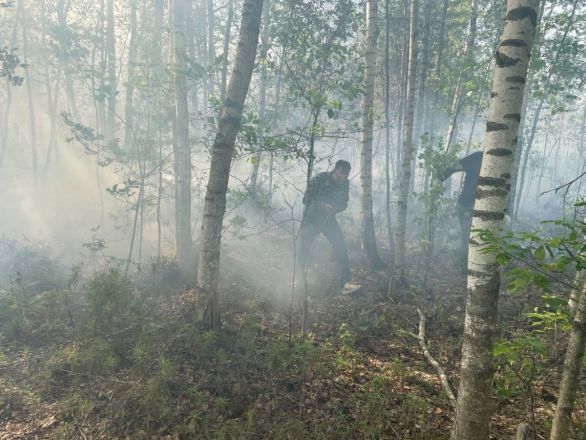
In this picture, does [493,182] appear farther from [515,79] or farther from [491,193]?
[515,79]

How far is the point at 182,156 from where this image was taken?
8.37 meters

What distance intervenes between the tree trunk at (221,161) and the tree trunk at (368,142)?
12.3 feet

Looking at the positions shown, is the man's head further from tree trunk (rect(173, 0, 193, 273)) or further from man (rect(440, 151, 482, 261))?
tree trunk (rect(173, 0, 193, 273))

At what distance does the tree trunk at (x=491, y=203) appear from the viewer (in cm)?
249

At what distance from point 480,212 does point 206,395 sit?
330 centimetres

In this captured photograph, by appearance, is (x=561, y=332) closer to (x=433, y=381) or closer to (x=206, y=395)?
(x=433, y=381)

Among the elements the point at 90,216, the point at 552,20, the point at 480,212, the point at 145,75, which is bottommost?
the point at 90,216

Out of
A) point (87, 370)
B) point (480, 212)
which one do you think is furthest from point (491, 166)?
point (87, 370)

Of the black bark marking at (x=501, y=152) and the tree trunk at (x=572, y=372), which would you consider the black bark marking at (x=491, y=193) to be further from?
the tree trunk at (x=572, y=372)

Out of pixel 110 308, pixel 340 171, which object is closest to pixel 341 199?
pixel 340 171

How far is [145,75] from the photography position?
874 cm

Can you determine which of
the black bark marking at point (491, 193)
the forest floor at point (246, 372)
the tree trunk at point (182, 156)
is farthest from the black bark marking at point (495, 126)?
the tree trunk at point (182, 156)

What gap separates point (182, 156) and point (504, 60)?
7.09 m

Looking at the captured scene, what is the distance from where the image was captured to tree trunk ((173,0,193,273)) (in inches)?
317
